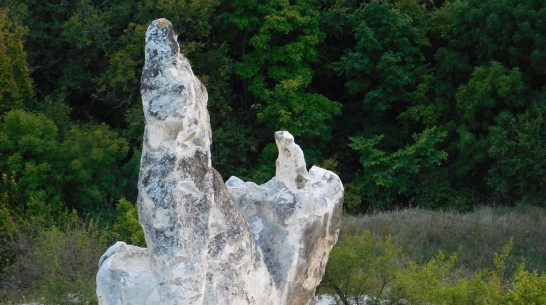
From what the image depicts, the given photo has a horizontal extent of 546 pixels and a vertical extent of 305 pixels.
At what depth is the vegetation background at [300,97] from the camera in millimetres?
21000

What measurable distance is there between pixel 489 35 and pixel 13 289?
1397 cm

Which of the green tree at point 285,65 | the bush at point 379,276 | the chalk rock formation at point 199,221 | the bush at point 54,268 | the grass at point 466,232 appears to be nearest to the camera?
the chalk rock formation at point 199,221

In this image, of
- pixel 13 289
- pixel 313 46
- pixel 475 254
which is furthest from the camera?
pixel 313 46

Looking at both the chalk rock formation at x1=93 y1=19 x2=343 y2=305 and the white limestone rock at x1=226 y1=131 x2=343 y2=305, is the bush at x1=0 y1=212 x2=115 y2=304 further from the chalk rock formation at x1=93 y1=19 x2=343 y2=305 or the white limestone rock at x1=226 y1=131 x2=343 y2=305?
the chalk rock formation at x1=93 y1=19 x2=343 y2=305

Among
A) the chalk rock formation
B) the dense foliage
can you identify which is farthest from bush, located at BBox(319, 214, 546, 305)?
the chalk rock formation

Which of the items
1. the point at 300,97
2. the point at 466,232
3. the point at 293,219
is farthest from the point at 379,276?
the point at 300,97

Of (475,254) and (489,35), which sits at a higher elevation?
(489,35)

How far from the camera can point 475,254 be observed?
726 inches

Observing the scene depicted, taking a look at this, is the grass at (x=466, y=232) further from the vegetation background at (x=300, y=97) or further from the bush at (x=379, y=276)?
the bush at (x=379, y=276)

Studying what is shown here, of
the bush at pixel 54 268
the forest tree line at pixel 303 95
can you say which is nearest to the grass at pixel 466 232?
the forest tree line at pixel 303 95

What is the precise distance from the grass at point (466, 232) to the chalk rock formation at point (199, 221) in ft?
29.2

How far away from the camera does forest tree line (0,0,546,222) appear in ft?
69.2

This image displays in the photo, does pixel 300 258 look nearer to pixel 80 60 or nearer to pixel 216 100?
pixel 216 100

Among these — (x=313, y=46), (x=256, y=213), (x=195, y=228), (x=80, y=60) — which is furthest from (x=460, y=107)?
(x=195, y=228)
